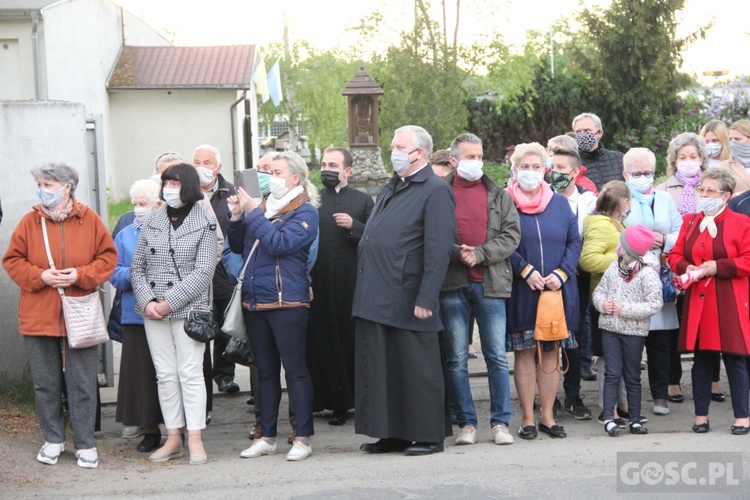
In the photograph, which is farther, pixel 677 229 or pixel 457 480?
pixel 677 229

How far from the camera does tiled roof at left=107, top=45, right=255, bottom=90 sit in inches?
1110

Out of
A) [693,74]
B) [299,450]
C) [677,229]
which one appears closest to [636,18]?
[693,74]

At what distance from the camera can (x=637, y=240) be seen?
6750 mm

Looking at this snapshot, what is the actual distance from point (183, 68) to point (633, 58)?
46.7 feet

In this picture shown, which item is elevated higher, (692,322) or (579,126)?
(579,126)

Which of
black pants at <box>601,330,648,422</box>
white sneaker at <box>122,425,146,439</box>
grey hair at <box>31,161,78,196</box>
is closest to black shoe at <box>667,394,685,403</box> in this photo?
black pants at <box>601,330,648,422</box>

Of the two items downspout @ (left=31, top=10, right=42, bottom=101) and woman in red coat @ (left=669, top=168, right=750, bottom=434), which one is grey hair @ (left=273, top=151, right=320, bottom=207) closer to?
woman in red coat @ (left=669, top=168, right=750, bottom=434)

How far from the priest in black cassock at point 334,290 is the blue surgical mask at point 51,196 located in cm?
198

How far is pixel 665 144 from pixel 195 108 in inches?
539

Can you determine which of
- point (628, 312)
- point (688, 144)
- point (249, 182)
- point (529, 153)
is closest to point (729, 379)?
point (628, 312)

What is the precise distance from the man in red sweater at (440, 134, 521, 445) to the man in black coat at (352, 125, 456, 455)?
0.30 meters

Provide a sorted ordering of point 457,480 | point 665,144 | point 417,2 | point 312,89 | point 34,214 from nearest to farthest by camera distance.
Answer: point 457,480, point 34,214, point 665,144, point 417,2, point 312,89

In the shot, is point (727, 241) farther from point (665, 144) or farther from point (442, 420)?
point (665, 144)

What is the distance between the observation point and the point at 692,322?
6863 mm
